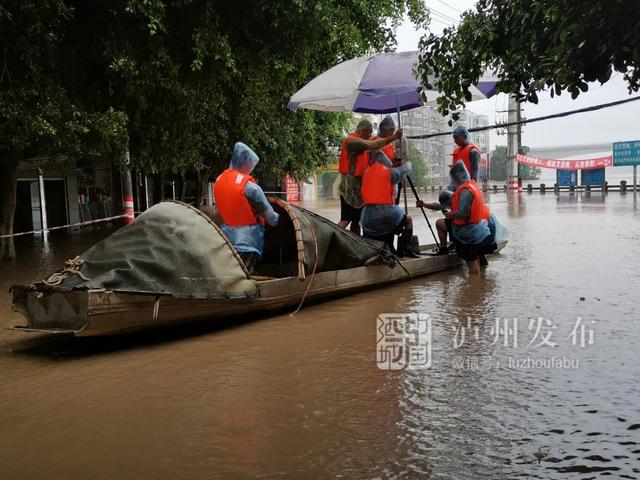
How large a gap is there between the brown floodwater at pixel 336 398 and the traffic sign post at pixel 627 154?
3711cm

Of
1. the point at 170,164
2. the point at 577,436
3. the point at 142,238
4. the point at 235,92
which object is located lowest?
the point at 577,436

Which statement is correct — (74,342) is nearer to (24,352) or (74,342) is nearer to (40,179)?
(24,352)

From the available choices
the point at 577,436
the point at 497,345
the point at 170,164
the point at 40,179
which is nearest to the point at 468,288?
the point at 497,345

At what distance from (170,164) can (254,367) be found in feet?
32.8

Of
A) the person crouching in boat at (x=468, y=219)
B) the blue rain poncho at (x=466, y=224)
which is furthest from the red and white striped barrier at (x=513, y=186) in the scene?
the blue rain poncho at (x=466, y=224)

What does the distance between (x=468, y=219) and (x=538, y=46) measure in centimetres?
517

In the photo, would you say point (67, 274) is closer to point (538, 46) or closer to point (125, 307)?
point (125, 307)

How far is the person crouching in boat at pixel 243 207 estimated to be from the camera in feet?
21.0

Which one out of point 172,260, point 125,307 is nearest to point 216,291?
point 172,260

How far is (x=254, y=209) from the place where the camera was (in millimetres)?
6457

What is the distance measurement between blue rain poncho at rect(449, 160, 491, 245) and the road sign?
36.2m

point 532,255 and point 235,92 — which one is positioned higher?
point 235,92

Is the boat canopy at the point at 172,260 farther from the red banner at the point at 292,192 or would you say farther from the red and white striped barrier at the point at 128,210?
the red banner at the point at 292,192

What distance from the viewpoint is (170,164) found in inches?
549
